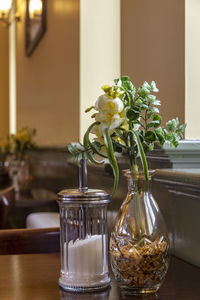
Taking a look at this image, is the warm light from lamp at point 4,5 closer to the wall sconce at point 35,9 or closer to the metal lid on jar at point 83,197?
the wall sconce at point 35,9

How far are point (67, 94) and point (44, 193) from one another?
119cm

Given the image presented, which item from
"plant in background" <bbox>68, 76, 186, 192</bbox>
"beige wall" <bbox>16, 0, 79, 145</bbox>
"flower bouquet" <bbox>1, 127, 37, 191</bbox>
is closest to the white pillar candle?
"plant in background" <bbox>68, 76, 186, 192</bbox>

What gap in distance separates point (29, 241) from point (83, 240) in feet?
2.23

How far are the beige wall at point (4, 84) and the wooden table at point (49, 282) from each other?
7.05 metres

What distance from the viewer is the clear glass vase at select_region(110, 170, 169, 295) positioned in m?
1.01

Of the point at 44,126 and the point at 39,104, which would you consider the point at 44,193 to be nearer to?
the point at 44,126

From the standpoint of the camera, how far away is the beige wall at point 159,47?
160 centimetres

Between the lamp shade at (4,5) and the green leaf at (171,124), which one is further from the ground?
the lamp shade at (4,5)

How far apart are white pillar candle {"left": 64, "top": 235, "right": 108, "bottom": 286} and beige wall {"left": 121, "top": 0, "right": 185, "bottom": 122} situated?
0.61 meters

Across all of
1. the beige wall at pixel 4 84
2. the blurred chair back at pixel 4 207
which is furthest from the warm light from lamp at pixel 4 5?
the blurred chair back at pixel 4 207

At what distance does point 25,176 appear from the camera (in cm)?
442

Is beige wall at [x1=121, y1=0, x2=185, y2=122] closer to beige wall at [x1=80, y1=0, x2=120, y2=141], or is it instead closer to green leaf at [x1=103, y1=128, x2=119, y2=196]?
beige wall at [x1=80, y1=0, x2=120, y2=141]

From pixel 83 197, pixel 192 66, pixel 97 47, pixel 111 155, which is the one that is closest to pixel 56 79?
pixel 97 47

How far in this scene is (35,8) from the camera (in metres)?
Answer: 4.51
